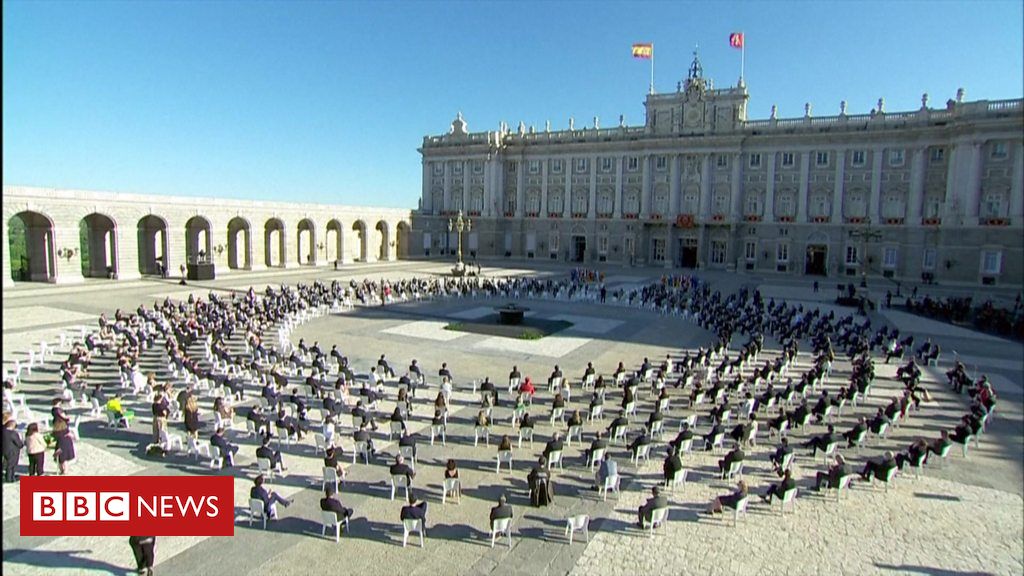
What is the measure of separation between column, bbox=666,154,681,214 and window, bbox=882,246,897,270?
19721 millimetres

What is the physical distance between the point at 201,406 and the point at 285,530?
24.7 feet

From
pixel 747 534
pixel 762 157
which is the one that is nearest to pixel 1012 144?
pixel 762 157

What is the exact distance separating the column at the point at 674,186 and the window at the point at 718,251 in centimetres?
528

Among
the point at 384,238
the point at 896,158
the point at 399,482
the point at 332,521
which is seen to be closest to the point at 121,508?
the point at 332,521

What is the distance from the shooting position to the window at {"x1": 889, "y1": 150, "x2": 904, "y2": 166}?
2176 inches

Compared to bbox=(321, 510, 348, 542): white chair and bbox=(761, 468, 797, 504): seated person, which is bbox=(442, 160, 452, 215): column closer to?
bbox=(761, 468, 797, 504): seated person

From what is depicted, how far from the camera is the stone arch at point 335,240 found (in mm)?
63881

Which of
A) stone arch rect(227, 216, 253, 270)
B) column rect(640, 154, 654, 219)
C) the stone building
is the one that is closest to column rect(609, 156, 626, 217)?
column rect(640, 154, 654, 219)

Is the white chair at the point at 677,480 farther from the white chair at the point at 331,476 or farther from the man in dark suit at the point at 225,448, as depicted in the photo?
the man in dark suit at the point at 225,448

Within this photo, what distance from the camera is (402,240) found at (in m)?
75.3

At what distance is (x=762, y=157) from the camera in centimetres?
6147

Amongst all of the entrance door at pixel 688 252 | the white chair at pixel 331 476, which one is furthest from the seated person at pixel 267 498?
the entrance door at pixel 688 252

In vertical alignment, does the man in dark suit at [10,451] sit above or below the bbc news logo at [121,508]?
above

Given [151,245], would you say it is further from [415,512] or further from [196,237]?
[415,512]
